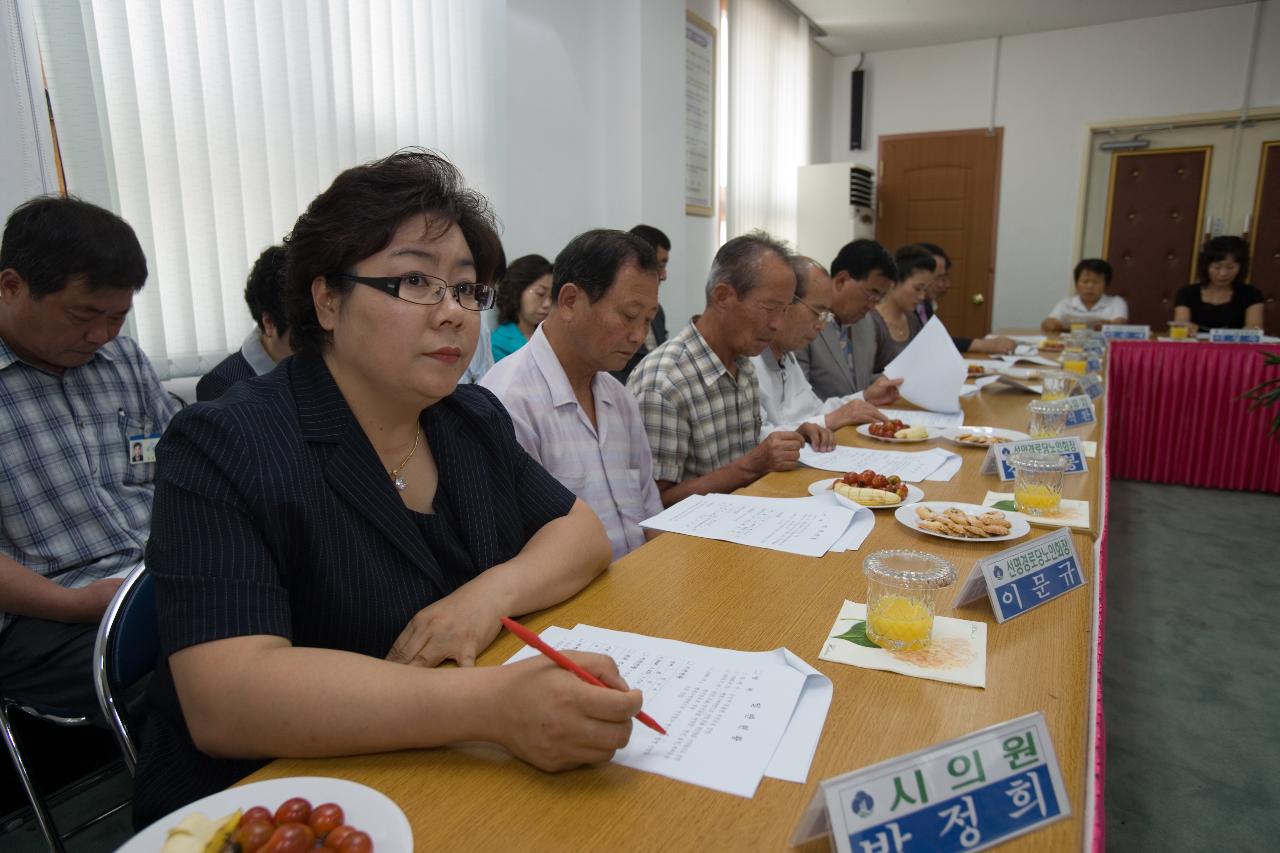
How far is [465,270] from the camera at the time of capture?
1011 millimetres

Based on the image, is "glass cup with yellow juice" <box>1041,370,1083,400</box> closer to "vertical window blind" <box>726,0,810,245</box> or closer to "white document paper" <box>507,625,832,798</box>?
"white document paper" <box>507,625,832,798</box>

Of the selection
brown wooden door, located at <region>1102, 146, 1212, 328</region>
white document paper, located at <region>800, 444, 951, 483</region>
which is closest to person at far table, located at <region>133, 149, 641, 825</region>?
white document paper, located at <region>800, 444, 951, 483</region>

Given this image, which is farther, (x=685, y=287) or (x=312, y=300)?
(x=685, y=287)

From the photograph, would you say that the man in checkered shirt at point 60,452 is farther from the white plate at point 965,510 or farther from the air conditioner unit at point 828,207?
the air conditioner unit at point 828,207

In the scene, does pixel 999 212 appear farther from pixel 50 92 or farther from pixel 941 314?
pixel 50 92

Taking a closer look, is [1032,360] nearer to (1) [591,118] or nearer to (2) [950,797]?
(1) [591,118]

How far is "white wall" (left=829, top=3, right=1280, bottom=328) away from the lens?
5.87m

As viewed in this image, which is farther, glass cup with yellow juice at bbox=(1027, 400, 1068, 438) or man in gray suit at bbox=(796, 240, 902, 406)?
man in gray suit at bbox=(796, 240, 902, 406)

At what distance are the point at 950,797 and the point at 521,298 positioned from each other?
3028 mm

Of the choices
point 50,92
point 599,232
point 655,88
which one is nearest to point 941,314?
point 655,88

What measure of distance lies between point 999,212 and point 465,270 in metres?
6.85

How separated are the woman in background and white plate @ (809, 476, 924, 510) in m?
2.21

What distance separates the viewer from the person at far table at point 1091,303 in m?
5.49

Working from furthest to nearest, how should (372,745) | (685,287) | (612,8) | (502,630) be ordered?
(685,287), (612,8), (502,630), (372,745)
